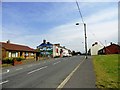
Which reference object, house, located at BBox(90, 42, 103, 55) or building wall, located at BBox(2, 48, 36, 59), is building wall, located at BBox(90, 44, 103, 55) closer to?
house, located at BBox(90, 42, 103, 55)

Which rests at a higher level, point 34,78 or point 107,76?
point 107,76

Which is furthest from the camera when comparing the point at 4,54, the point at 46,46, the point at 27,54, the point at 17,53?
the point at 46,46

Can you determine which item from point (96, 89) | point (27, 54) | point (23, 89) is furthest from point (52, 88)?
point (27, 54)

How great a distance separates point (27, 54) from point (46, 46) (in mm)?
49986

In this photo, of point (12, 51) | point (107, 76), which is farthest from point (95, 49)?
point (107, 76)

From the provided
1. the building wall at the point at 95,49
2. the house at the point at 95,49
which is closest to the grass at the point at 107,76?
the house at the point at 95,49

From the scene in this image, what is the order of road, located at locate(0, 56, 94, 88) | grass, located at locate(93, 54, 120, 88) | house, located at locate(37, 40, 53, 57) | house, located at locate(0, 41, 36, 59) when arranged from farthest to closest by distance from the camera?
house, located at locate(37, 40, 53, 57)
house, located at locate(0, 41, 36, 59)
road, located at locate(0, 56, 94, 88)
grass, located at locate(93, 54, 120, 88)

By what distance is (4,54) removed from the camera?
169 feet

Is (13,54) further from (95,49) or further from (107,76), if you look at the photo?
(95,49)

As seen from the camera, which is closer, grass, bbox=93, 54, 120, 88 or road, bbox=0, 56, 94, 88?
grass, bbox=93, 54, 120, 88

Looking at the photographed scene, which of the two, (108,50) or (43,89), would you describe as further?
(108,50)

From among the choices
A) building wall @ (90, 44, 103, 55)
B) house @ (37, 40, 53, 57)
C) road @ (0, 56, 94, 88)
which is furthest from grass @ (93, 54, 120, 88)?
building wall @ (90, 44, 103, 55)

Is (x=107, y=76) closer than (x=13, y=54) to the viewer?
Yes

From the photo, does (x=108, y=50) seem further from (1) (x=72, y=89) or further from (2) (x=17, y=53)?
(1) (x=72, y=89)
